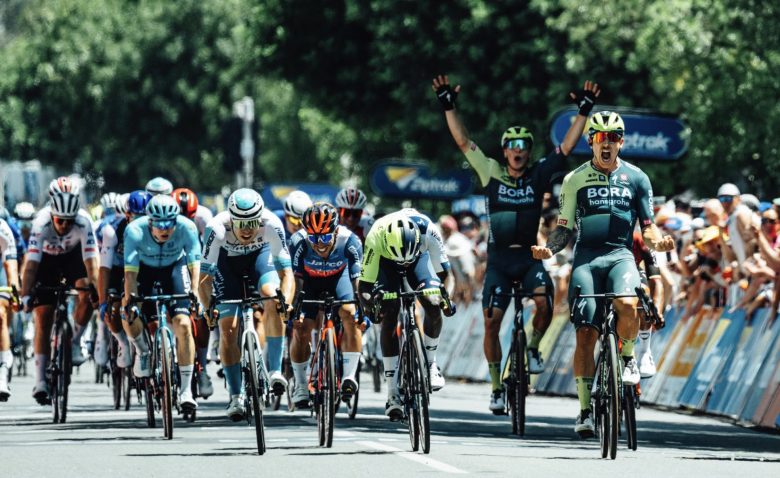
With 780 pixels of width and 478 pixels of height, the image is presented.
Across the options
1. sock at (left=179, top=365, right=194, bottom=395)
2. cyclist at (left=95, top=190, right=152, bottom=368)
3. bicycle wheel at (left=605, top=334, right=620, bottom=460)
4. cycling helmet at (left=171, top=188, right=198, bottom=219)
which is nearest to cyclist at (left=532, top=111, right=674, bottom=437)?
bicycle wheel at (left=605, top=334, right=620, bottom=460)

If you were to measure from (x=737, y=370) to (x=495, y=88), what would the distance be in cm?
1601

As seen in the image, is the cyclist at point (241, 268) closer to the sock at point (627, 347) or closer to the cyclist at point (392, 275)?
the cyclist at point (392, 275)

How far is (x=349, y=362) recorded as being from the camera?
15.3m

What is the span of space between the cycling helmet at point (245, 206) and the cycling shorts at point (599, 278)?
Answer: 2.45m

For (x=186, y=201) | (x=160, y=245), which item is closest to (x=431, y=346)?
(x=160, y=245)

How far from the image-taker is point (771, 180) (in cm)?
2950

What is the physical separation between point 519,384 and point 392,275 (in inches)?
65.6

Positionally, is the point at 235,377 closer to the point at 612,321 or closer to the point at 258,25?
the point at 612,321

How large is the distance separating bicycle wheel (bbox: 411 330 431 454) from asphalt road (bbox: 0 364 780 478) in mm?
159

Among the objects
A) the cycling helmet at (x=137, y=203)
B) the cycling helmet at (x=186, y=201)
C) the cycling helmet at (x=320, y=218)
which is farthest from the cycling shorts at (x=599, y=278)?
the cycling helmet at (x=186, y=201)

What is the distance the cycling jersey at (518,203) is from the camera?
16578 mm

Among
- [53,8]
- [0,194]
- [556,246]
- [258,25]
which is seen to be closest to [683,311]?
[556,246]

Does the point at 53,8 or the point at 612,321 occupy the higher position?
the point at 53,8

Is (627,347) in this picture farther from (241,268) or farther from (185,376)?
(185,376)
